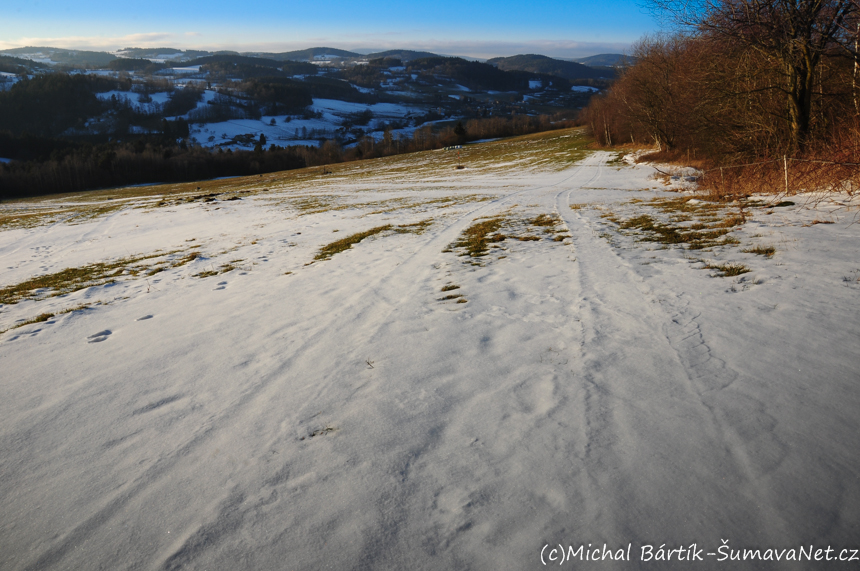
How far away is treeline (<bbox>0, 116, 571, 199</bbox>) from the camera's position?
86.1m

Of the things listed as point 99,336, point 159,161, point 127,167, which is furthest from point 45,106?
point 99,336

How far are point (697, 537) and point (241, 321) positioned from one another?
6.99 meters

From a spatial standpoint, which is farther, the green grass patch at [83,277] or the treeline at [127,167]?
the treeline at [127,167]

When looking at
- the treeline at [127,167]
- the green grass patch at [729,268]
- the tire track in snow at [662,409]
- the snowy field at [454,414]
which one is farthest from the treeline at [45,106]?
the tire track in snow at [662,409]

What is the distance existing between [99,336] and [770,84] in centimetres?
2585

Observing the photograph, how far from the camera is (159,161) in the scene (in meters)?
98.1

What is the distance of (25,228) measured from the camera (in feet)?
89.7

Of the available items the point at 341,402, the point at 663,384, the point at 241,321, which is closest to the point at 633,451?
the point at 663,384

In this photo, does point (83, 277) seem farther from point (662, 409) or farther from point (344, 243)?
point (662, 409)

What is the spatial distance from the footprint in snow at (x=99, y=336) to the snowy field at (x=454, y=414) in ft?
0.17

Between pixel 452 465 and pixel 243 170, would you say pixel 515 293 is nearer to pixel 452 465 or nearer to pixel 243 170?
pixel 452 465

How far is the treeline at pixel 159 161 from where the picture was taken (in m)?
86.1

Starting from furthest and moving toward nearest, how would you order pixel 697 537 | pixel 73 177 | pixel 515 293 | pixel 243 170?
pixel 243 170 < pixel 73 177 < pixel 515 293 < pixel 697 537

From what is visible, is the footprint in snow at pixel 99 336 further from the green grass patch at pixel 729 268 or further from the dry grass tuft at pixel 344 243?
the green grass patch at pixel 729 268
